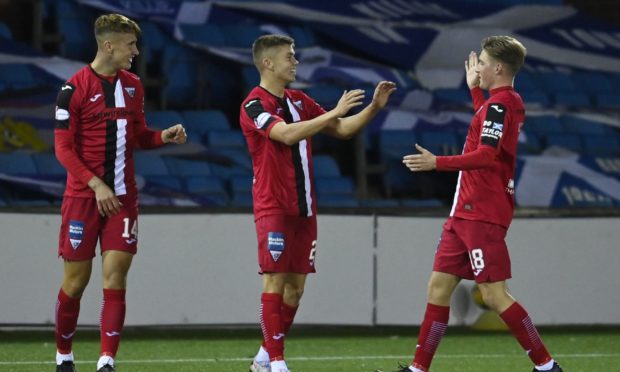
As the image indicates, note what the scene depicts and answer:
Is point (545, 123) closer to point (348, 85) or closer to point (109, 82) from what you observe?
point (348, 85)

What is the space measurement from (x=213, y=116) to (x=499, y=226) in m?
7.02

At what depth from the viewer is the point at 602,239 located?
1045 cm

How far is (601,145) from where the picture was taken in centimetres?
1476

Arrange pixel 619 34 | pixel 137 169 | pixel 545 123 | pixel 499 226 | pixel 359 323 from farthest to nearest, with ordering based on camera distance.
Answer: pixel 619 34 < pixel 545 123 < pixel 137 169 < pixel 359 323 < pixel 499 226

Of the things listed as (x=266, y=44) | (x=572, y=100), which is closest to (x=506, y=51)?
(x=266, y=44)

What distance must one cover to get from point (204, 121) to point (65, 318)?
21.3 ft

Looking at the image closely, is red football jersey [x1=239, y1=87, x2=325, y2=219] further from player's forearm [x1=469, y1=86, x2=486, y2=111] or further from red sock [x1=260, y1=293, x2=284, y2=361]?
player's forearm [x1=469, y1=86, x2=486, y2=111]

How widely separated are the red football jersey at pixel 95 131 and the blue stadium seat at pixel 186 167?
557 cm

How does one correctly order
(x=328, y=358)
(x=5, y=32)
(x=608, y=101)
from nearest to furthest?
(x=328, y=358) → (x=5, y=32) → (x=608, y=101)

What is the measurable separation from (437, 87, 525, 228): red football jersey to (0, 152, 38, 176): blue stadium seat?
5.74 m

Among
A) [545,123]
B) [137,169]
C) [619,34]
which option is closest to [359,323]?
[137,169]

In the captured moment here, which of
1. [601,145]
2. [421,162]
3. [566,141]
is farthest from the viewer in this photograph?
[601,145]

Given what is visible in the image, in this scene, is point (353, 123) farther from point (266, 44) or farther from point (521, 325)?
point (521, 325)

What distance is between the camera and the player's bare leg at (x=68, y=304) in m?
6.77
